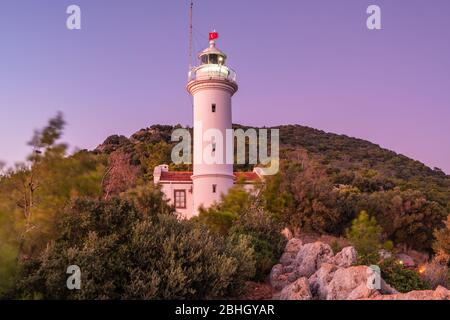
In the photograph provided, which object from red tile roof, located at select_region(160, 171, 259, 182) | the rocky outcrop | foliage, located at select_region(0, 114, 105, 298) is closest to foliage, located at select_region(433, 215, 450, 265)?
red tile roof, located at select_region(160, 171, 259, 182)

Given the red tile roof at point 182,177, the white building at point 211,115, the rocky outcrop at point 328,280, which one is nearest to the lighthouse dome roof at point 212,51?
the white building at point 211,115

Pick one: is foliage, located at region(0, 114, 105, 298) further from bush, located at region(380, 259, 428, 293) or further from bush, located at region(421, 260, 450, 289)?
bush, located at region(421, 260, 450, 289)

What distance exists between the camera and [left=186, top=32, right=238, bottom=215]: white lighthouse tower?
70.8ft

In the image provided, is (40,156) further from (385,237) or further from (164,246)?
(385,237)

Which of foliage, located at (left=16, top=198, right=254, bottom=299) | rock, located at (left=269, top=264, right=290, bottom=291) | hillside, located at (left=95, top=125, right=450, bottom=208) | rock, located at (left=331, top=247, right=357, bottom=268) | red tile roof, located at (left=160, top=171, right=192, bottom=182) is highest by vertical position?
hillside, located at (left=95, top=125, right=450, bottom=208)

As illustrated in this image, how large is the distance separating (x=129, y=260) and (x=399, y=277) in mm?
6769

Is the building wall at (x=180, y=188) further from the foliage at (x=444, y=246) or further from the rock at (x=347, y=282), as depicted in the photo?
the rock at (x=347, y=282)

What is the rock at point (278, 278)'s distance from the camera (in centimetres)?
970

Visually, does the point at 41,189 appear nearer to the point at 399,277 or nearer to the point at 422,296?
the point at 422,296

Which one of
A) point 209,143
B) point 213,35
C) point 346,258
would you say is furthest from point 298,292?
point 213,35

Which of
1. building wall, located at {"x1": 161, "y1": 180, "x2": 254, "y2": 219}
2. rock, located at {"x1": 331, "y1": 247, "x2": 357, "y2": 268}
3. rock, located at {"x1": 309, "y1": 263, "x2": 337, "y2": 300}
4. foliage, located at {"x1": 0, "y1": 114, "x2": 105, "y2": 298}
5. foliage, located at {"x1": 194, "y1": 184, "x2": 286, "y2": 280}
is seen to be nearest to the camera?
foliage, located at {"x1": 0, "y1": 114, "x2": 105, "y2": 298}

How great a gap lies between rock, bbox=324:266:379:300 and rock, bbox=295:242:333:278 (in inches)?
70.1

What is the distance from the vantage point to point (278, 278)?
397 inches
